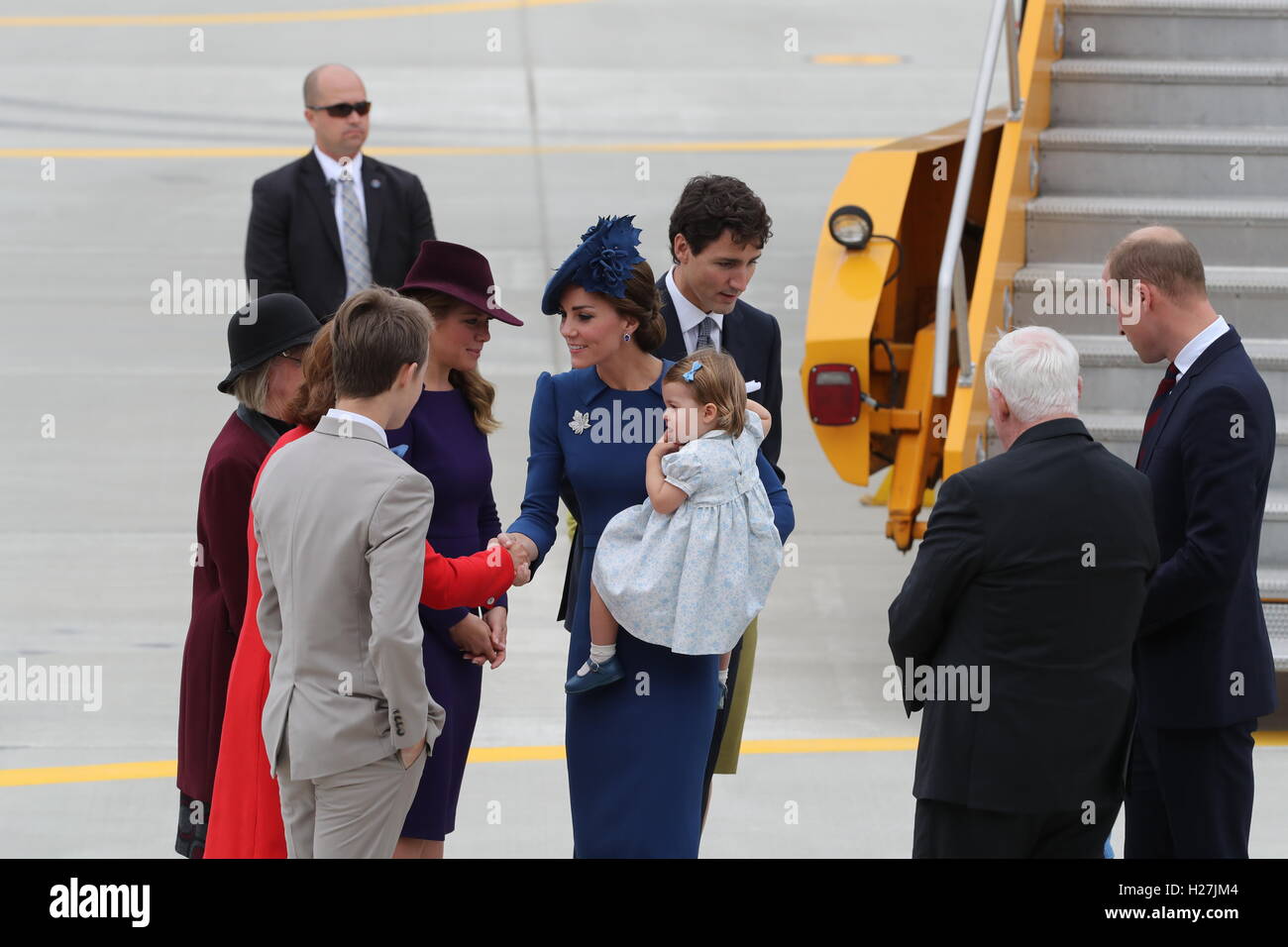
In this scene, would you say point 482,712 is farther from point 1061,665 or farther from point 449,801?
point 1061,665

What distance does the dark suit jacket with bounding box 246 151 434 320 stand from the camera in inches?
269

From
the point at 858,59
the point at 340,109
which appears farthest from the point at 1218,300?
the point at 858,59

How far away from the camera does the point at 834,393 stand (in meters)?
6.58

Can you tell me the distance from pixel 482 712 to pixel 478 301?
2.73m

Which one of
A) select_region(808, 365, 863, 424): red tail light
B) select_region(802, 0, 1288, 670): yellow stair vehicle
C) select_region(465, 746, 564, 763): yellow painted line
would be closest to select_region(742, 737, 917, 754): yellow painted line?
select_region(465, 746, 564, 763): yellow painted line

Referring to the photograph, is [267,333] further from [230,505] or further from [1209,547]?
[1209,547]

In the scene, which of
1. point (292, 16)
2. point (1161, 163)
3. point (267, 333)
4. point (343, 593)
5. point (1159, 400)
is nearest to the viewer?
point (343, 593)

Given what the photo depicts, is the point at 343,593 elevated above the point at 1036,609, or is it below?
above

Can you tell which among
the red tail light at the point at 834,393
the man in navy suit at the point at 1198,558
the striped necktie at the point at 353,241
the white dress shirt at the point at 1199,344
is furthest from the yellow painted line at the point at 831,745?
the striped necktie at the point at 353,241

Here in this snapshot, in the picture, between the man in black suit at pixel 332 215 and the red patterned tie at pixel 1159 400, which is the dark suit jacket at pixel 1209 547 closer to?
the red patterned tie at pixel 1159 400

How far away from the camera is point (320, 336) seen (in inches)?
143

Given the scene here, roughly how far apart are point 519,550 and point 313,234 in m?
3.24

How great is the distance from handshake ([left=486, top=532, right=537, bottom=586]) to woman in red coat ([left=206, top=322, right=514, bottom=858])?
0.25 meters

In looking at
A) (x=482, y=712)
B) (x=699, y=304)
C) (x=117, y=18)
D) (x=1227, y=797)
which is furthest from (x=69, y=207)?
(x=1227, y=797)
